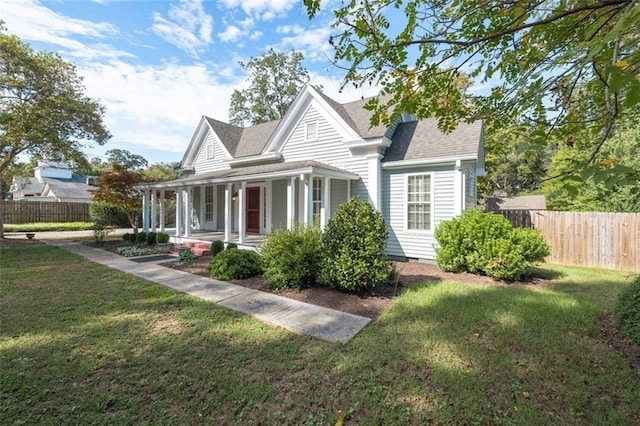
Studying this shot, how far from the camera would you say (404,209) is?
32.6 feet

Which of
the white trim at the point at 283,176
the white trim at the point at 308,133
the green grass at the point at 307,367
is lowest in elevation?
the green grass at the point at 307,367

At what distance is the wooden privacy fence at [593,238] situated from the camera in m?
8.36

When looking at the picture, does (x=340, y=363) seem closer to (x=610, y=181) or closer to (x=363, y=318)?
(x=363, y=318)

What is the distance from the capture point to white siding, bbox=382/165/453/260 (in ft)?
30.1

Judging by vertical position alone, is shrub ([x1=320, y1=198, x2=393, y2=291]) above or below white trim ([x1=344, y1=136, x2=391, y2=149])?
below

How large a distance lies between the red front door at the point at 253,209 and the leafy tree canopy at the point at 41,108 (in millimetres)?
8418

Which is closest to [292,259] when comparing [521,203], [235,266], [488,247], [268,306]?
[268,306]

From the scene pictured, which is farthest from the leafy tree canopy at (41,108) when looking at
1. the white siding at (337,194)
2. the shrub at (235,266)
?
the white siding at (337,194)

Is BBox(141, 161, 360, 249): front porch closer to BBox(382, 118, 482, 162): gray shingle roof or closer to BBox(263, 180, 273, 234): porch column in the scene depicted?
BBox(263, 180, 273, 234): porch column

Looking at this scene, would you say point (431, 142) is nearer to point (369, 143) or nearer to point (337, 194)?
point (369, 143)

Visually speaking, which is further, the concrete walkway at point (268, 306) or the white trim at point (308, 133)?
the white trim at point (308, 133)

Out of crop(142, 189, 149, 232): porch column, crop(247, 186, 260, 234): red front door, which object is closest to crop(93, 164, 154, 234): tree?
crop(142, 189, 149, 232): porch column

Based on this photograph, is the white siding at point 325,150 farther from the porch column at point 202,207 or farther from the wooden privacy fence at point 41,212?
the wooden privacy fence at point 41,212

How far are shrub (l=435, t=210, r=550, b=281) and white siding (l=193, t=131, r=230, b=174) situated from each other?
11425 mm
